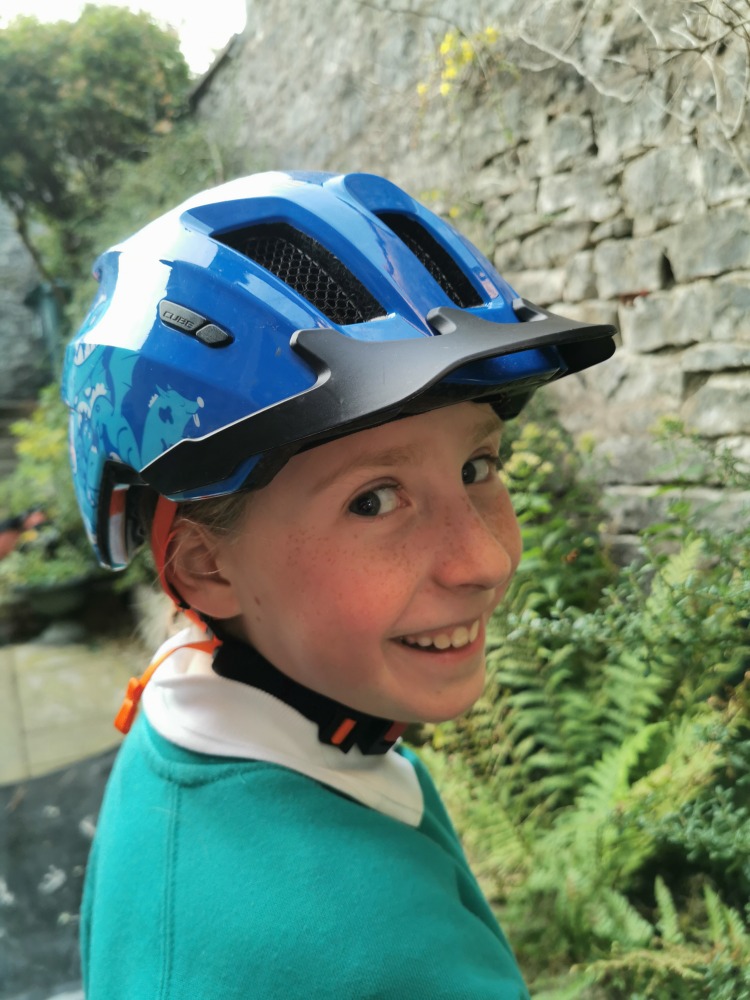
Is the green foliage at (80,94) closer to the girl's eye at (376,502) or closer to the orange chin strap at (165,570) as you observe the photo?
the orange chin strap at (165,570)

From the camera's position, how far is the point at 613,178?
3.31 meters

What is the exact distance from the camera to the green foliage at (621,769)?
6.49ft

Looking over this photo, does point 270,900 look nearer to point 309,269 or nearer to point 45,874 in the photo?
point 309,269

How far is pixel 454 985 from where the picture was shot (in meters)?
0.86

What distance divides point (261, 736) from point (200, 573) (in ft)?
0.89

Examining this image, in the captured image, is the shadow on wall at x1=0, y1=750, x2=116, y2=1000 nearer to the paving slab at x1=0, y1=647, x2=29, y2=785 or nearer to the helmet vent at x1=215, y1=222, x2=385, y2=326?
the paving slab at x1=0, y1=647, x2=29, y2=785

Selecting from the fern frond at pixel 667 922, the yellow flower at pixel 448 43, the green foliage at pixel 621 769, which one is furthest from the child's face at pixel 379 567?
the yellow flower at pixel 448 43

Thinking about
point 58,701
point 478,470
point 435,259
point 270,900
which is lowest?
point 58,701

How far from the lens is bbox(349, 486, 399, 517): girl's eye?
1.04 metres

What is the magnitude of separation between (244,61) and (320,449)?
8318mm

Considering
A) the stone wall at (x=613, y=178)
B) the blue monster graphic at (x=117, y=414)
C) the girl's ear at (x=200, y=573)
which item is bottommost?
the girl's ear at (x=200, y=573)

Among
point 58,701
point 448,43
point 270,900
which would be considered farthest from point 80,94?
point 270,900

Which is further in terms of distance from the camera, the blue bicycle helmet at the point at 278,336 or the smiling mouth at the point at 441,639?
the smiling mouth at the point at 441,639

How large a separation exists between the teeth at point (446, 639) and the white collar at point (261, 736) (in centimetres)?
20
